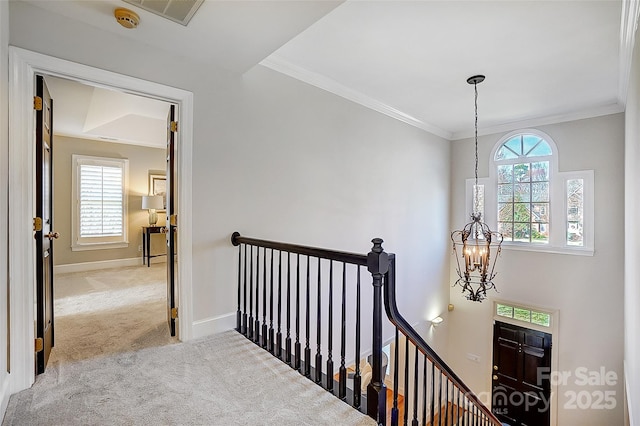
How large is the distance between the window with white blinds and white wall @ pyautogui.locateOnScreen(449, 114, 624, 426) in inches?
273

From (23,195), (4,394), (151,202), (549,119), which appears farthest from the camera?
(151,202)

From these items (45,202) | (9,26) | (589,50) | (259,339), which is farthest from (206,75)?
(589,50)

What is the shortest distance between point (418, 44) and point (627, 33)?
1.57 m

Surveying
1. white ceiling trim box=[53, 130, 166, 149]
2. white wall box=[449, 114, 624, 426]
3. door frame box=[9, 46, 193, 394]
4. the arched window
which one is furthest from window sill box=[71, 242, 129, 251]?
the arched window

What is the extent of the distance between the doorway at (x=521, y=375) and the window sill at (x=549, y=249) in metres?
1.31

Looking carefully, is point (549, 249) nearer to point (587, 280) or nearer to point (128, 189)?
point (587, 280)

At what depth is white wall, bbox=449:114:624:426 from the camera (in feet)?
14.1

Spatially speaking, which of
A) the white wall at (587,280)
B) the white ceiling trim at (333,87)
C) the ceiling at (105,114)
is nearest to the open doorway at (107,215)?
the ceiling at (105,114)

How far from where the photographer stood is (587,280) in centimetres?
453

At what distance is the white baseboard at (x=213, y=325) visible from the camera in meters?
2.59

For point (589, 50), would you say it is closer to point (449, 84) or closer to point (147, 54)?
point (449, 84)

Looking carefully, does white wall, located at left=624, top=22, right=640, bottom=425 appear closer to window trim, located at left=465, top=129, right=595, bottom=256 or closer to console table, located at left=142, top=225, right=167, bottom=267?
window trim, located at left=465, top=129, right=595, bottom=256

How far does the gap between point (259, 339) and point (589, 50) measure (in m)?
3.92

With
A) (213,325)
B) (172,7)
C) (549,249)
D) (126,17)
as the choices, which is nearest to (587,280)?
(549,249)
